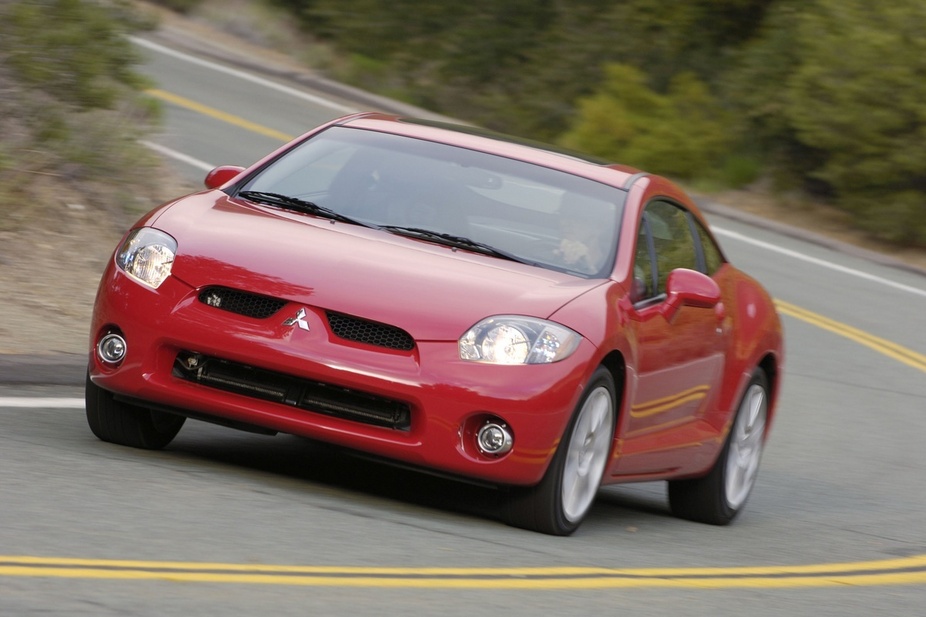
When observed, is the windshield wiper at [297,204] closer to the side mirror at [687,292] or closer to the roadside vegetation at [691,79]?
the side mirror at [687,292]

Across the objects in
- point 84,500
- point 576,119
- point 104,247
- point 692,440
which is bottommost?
point 576,119

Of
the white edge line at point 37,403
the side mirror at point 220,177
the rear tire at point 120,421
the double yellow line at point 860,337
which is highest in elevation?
the side mirror at point 220,177

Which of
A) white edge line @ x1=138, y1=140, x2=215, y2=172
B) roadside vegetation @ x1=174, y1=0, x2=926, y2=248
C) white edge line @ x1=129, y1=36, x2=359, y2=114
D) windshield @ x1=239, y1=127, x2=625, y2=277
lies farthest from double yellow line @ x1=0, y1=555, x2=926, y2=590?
white edge line @ x1=129, y1=36, x2=359, y2=114

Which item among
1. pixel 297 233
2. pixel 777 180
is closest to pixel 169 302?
pixel 297 233

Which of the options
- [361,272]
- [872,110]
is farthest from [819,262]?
[361,272]

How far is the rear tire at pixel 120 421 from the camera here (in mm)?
7332

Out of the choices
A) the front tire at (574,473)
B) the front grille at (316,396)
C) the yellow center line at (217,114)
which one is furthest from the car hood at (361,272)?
the yellow center line at (217,114)

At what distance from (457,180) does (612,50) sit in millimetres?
22263

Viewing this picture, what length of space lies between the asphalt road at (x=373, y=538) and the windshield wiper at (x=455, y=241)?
3.46 ft

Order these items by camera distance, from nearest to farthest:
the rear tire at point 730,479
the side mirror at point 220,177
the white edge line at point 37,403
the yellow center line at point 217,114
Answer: the side mirror at point 220,177 → the white edge line at point 37,403 → the rear tire at point 730,479 → the yellow center line at point 217,114

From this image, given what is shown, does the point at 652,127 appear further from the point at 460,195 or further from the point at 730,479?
the point at 460,195

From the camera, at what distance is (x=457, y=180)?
25.7 ft

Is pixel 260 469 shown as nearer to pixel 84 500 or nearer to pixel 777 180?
pixel 84 500

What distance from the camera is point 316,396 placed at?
266 inches
